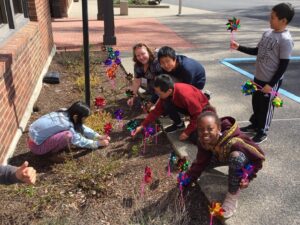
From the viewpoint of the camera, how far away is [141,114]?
4766 mm

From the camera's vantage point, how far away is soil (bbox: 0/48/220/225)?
8.86 feet

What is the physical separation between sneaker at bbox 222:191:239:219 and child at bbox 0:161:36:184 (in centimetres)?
151

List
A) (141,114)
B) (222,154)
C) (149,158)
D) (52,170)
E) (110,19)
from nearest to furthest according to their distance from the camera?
(222,154), (52,170), (149,158), (141,114), (110,19)

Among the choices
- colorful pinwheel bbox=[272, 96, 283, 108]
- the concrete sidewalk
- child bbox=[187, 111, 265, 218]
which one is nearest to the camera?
child bbox=[187, 111, 265, 218]

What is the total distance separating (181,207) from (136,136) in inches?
57.8

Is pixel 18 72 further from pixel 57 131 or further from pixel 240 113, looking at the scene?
pixel 240 113

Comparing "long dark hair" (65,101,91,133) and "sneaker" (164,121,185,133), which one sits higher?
"long dark hair" (65,101,91,133)

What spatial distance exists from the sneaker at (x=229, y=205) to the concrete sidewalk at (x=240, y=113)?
0.05m

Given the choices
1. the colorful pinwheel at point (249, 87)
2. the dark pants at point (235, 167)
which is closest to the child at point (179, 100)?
the colorful pinwheel at point (249, 87)

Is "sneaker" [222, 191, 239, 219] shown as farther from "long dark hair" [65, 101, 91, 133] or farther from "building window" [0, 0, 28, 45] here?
"building window" [0, 0, 28, 45]

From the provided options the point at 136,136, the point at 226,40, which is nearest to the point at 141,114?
the point at 136,136

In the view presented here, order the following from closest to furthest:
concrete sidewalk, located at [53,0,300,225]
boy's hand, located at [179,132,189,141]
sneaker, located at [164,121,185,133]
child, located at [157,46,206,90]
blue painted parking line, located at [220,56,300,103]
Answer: concrete sidewalk, located at [53,0,300,225] → boy's hand, located at [179,132,189,141] → child, located at [157,46,206,90] → sneaker, located at [164,121,185,133] → blue painted parking line, located at [220,56,300,103]

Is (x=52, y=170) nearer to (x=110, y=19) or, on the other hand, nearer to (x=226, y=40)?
(x=110, y=19)

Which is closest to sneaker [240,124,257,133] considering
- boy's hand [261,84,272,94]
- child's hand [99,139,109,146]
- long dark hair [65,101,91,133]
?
boy's hand [261,84,272,94]
